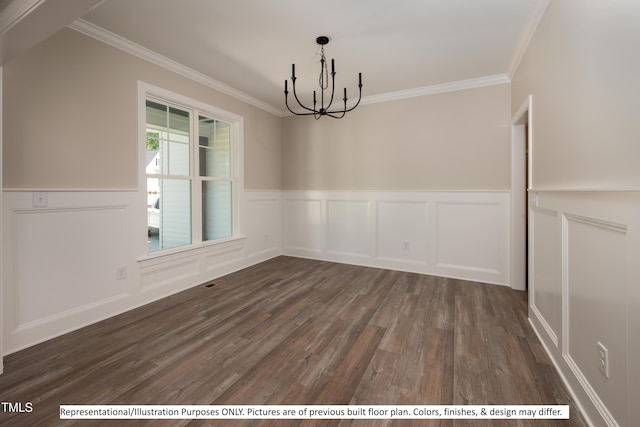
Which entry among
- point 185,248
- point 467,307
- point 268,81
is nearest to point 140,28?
point 268,81

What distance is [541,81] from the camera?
210 centimetres

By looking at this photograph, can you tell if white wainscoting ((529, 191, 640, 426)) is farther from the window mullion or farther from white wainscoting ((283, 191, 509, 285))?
the window mullion

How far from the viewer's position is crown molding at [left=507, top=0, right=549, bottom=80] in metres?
2.05

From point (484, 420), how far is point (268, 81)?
388 centimetres

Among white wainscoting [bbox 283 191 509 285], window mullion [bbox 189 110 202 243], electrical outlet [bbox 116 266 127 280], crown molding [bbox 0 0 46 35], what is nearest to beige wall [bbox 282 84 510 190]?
white wainscoting [bbox 283 191 509 285]

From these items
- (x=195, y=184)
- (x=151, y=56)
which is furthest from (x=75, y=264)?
(x=151, y=56)

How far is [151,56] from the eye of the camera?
2816 mm

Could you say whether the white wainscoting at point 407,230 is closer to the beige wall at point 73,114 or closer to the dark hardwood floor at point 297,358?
the dark hardwood floor at point 297,358

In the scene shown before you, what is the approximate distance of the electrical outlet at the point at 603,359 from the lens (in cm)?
123

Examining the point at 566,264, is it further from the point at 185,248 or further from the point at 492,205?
the point at 185,248

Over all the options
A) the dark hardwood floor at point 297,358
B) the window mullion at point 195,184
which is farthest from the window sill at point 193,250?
the dark hardwood floor at point 297,358

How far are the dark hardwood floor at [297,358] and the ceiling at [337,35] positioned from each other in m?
2.58

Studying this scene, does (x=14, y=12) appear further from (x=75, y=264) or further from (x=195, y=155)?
(x=195, y=155)

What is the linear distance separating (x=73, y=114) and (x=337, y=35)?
2372 mm
